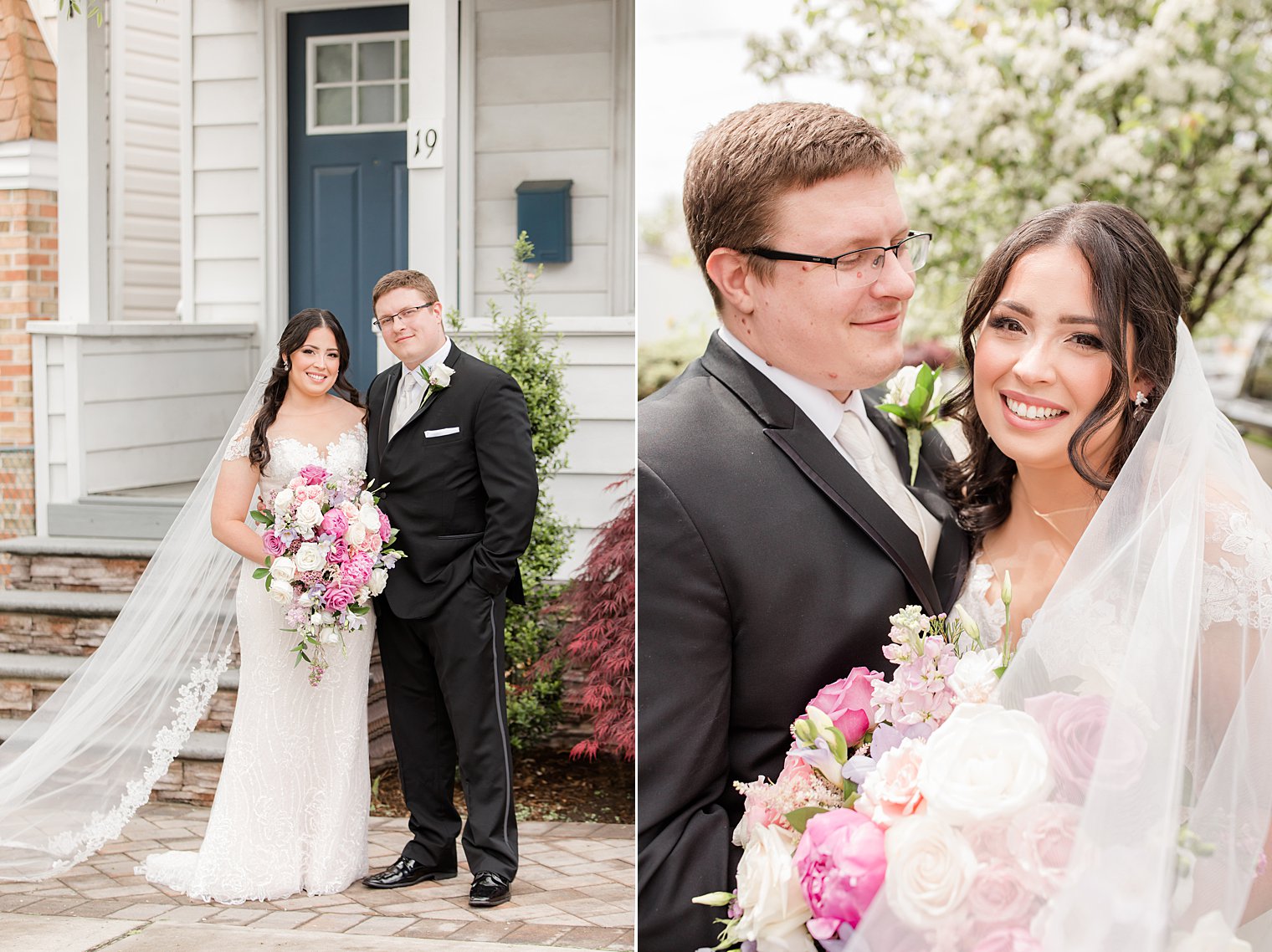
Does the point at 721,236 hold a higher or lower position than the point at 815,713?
higher

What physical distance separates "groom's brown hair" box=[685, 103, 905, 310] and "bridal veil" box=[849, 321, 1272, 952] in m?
0.60

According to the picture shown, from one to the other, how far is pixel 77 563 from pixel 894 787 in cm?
384

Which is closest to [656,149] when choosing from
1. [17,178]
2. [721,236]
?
[721,236]

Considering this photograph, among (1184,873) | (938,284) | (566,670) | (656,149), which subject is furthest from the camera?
(938,284)

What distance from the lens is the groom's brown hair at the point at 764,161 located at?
1.91 m

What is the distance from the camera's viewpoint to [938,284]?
6195 millimetres

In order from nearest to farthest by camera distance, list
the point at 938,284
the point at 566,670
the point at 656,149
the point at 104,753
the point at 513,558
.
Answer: the point at 656,149 < the point at 513,558 < the point at 104,753 < the point at 566,670 < the point at 938,284

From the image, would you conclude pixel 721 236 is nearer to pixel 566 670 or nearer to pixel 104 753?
pixel 566 670

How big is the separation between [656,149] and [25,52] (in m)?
3.28

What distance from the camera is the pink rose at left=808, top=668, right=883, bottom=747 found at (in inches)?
74.3

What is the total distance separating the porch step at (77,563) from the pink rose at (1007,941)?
3.81 meters

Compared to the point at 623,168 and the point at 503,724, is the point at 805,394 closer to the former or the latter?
the point at 503,724

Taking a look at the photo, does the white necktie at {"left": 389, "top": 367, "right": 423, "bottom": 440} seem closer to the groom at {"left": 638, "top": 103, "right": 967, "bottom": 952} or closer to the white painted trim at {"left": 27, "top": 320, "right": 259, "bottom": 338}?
the white painted trim at {"left": 27, "top": 320, "right": 259, "bottom": 338}

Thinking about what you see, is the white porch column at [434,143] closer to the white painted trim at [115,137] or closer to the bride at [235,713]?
the bride at [235,713]
